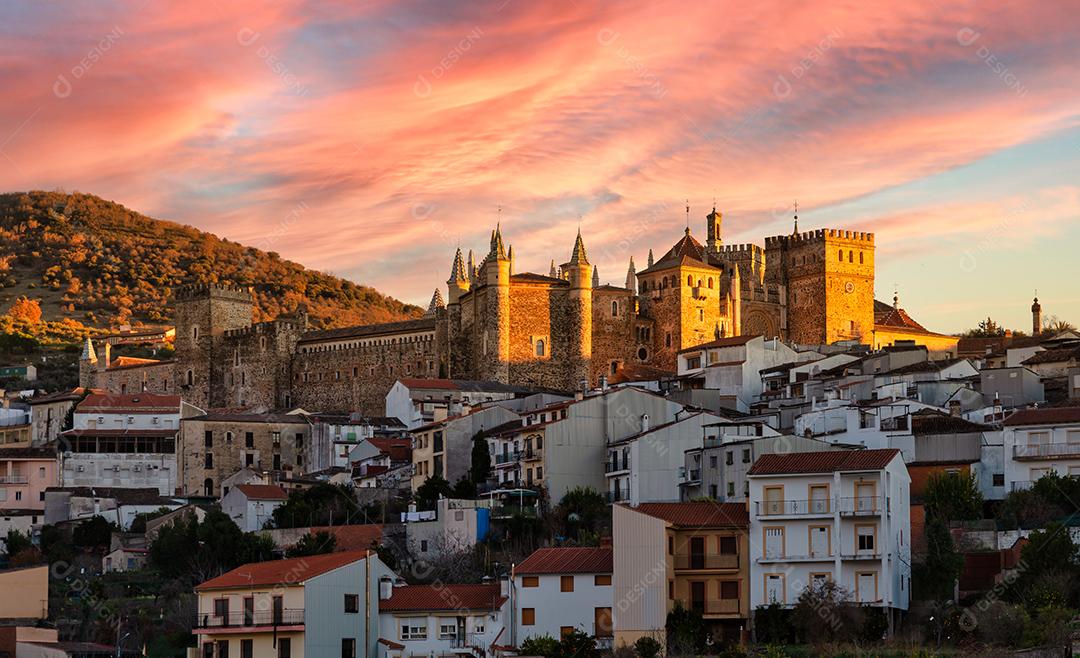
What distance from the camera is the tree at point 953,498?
5397cm

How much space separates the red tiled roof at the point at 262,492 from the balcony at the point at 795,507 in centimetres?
2415

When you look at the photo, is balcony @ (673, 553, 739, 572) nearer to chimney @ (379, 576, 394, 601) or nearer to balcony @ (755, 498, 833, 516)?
balcony @ (755, 498, 833, 516)

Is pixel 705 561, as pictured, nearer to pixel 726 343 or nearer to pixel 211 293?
pixel 726 343

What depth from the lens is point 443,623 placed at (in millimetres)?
52000

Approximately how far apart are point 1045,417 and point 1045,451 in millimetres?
1171

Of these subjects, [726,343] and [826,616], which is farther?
[726,343]

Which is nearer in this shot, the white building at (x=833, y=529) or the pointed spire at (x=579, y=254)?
the white building at (x=833, y=529)

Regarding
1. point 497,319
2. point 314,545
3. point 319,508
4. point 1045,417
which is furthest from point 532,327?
point 1045,417

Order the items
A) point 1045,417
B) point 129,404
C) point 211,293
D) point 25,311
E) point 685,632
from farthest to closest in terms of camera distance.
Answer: point 25,311
point 211,293
point 129,404
point 1045,417
point 685,632

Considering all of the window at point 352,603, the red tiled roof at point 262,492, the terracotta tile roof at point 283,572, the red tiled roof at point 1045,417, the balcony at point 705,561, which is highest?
the red tiled roof at point 1045,417

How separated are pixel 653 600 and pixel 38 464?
36.5m

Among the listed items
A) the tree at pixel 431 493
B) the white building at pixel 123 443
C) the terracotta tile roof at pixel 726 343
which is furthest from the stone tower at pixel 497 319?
the tree at pixel 431 493

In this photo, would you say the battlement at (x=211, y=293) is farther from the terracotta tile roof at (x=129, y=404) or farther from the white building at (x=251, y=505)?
the white building at (x=251, y=505)

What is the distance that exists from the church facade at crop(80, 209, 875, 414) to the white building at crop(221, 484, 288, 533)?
20.4 meters
